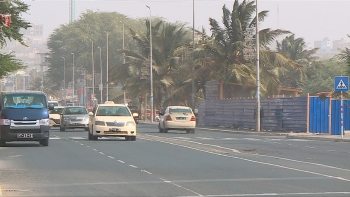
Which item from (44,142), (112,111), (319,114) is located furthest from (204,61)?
(44,142)

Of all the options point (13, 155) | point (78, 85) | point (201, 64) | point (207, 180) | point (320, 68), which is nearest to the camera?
point (207, 180)

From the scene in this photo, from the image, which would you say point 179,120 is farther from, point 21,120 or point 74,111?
point 21,120

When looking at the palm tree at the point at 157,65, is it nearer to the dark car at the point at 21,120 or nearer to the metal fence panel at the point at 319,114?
the metal fence panel at the point at 319,114

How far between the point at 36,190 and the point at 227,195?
3.83 metres

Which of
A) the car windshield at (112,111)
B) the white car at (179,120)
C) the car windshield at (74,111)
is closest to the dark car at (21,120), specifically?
the car windshield at (112,111)

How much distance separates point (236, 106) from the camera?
57625mm

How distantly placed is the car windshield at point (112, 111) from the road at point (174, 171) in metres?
6.72

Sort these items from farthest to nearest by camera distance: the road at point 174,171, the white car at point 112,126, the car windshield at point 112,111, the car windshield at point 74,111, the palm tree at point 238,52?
the palm tree at point 238,52 < the car windshield at point 74,111 < the car windshield at point 112,111 < the white car at point 112,126 < the road at point 174,171

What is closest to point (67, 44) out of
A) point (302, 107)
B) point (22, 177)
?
point (302, 107)

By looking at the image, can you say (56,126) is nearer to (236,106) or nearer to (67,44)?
(236,106)

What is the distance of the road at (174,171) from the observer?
633 inches

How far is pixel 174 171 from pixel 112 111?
1787cm

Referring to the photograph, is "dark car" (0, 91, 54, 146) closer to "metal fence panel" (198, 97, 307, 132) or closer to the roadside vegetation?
the roadside vegetation

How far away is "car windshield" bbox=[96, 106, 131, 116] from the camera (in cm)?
3766
